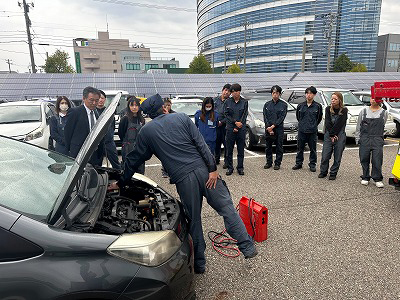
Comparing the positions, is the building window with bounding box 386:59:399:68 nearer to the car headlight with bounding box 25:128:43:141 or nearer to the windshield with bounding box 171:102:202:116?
the windshield with bounding box 171:102:202:116

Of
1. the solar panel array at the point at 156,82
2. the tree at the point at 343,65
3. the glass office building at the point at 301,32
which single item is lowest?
the solar panel array at the point at 156,82

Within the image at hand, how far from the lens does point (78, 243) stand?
149 centimetres

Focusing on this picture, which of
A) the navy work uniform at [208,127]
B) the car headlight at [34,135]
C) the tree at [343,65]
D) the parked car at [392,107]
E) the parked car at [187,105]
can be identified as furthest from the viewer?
the tree at [343,65]

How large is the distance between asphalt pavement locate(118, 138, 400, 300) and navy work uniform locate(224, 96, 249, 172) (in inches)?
29.7

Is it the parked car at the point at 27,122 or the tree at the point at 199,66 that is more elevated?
the tree at the point at 199,66

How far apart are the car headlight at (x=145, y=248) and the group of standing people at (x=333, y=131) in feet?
14.6

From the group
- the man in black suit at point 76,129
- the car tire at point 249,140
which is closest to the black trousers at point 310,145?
the car tire at point 249,140

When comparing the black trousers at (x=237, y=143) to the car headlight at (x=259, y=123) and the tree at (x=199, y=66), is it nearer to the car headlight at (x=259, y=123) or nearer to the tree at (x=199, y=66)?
the car headlight at (x=259, y=123)

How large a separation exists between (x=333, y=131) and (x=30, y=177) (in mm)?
5048

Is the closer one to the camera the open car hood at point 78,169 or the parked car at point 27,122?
the open car hood at point 78,169

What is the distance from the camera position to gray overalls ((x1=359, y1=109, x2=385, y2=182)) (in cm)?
476

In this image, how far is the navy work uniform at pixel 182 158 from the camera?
2.51 meters

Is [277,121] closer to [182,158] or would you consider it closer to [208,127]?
[208,127]

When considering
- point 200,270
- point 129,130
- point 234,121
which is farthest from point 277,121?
point 200,270
